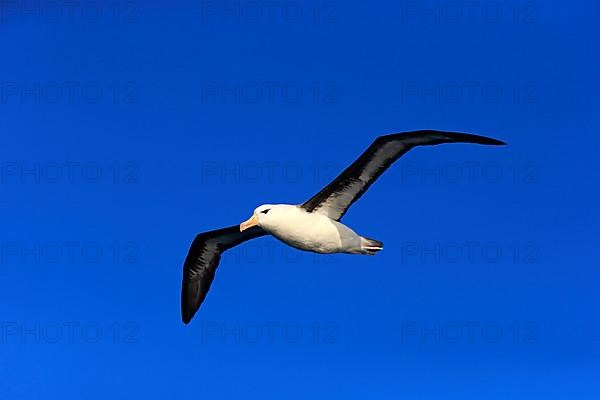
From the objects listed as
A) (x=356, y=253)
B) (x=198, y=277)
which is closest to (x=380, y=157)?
(x=356, y=253)

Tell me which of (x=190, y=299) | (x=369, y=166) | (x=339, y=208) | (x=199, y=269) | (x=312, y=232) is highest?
(x=369, y=166)

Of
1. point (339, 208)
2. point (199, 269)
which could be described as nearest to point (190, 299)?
point (199, 269)

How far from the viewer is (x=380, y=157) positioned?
1452cm

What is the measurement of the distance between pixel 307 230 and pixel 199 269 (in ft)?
15.6

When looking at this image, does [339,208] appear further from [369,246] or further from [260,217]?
[260,217]

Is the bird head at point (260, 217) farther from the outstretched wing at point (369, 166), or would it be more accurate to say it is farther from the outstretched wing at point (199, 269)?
the outstretched wing at point (199, 269)

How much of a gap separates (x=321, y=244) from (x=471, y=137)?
10.6 feet

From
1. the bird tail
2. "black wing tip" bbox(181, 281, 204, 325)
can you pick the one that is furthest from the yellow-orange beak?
"black wing tip" bbox(181, 281, 204, 325)

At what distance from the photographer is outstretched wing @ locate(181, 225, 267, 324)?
1769 centimetres

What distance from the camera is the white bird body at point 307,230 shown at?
13984mm

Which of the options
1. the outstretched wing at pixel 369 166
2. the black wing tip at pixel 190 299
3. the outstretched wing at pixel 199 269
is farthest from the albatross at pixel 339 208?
the black wing tip at pixel 190 299

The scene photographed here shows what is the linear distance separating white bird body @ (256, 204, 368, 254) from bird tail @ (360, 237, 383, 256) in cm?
2

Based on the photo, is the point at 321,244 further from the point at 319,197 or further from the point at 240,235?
the point at 240,235

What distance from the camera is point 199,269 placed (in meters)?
18.0
